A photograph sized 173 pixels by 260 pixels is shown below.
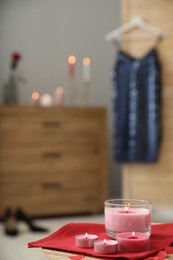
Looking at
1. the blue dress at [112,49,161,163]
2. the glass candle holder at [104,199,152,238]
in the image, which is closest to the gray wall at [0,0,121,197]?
the blue dress at [112,49,161,163]

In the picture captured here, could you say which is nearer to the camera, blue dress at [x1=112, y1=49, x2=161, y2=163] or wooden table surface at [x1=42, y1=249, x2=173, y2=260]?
wooden table surface at [x1=42, y1=249, x2=173, y2=260]

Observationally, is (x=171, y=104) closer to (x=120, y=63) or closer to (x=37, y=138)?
(x=120, y=63)

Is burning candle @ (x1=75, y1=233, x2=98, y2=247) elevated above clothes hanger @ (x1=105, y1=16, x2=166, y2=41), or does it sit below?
below

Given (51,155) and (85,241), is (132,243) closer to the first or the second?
(85,241)

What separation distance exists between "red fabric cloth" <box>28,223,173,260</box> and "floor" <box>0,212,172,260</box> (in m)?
1.00

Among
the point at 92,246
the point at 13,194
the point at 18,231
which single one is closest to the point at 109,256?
the point at 92,246

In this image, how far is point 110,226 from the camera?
116cm

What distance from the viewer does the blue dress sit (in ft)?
12.5

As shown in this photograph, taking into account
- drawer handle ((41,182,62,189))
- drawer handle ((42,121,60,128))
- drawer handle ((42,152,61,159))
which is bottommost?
drawer handle ((41,182,62,189))

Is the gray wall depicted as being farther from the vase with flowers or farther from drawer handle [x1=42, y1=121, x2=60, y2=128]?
drawer handle [x1=42, y1=121, x2=60, y2=128]

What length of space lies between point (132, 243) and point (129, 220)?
0.09 m

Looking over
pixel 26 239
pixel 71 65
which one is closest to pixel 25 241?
pixel 26 239

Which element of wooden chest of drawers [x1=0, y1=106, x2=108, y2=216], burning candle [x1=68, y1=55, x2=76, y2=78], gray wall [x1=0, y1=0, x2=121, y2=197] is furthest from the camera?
gray wall [x1=0, y1=0, x2=121, y2=197]

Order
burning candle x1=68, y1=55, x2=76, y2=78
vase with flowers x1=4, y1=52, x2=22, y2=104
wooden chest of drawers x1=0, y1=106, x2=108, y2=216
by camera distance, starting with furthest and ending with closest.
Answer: burning candle x1=68, y1=55, x2=76, y2=78, vase with flowers x1=4, y1=52, x2=22, y2=104, wooden chest of drawers x1=0, y1=106, x2=108, y2=216
